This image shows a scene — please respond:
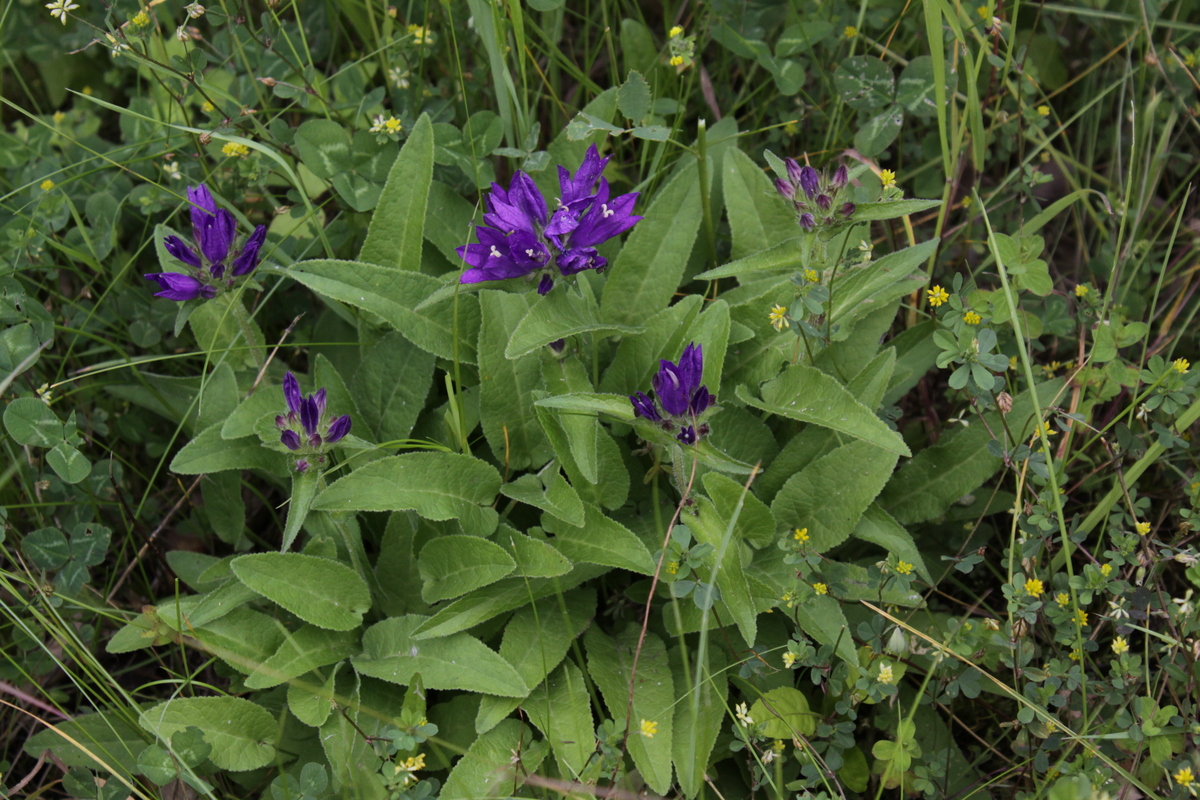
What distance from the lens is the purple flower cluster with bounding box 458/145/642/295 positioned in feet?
8.50

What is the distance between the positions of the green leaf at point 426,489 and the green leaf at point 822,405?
0.82 meters

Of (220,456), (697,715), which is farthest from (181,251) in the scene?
(697,715)

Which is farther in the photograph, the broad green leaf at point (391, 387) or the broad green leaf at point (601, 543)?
the broad green leaf at point (391, 387)

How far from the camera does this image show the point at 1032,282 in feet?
9.82

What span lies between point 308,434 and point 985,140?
8.40 feet

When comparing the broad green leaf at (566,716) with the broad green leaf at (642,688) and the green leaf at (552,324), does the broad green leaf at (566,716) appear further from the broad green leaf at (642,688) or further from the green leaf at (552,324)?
the green leaf at (552,324)

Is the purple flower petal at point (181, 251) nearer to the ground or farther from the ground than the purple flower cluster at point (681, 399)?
farther from the ground

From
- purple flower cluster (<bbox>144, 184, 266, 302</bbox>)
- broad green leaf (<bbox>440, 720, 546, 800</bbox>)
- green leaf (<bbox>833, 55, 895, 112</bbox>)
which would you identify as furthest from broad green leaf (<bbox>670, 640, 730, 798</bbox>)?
green leaf (<bbox>833, 55, 895, 112</bbox>)

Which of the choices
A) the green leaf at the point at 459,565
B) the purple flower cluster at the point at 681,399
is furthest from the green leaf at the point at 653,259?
the green leaf at the point at 459,565

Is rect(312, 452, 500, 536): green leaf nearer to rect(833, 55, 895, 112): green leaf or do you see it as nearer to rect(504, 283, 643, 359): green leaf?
rect(504, 283, 643, 359): green leaf

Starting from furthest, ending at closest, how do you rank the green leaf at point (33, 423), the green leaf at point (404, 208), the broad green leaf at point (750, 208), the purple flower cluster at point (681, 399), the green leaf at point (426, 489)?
the broad green leaf at point (750, 208), the green leaf at point (404, 208), the green leaf at point (33, 423), the green leaf at point (426, 489), the purple flower cluster at point (681, 399)

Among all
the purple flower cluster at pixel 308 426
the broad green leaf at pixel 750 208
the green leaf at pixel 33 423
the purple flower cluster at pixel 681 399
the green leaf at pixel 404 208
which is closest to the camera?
the purple flower cluster at pixel 681 399

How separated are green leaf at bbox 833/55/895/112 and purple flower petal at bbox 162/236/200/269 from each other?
7.37 ft

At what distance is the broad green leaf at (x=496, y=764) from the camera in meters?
2.70
